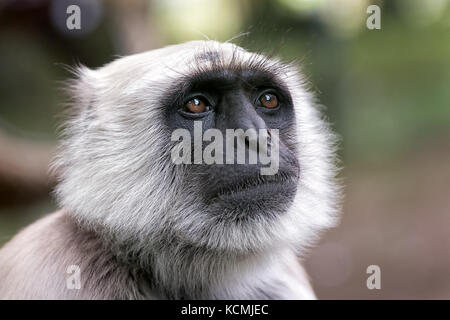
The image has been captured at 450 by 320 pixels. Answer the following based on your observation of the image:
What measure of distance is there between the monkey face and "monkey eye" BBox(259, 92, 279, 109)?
1 cm

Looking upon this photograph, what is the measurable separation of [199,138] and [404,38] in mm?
19335

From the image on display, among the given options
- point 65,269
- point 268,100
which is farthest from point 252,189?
point 65,269

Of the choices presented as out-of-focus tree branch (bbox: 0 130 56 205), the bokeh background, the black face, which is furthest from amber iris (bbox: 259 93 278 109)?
out-of-focus tree branch (bbox: 0 130 56 205)

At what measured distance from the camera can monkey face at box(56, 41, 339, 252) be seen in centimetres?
475

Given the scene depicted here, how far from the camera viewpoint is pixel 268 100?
5.31m

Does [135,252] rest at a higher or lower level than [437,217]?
lower

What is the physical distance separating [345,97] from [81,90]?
15.2m

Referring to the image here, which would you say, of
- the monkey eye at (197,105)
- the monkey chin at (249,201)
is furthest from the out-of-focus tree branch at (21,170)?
the monkey chin at (249,201)

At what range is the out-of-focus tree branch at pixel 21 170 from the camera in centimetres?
1118

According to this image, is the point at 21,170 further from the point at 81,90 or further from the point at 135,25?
the point at 81,90

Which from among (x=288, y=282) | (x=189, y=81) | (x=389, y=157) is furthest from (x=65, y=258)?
(x=389, y=157)

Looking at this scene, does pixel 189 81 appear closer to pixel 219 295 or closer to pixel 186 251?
pixel 186 251

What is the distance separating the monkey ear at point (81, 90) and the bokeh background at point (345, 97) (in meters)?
4.06
